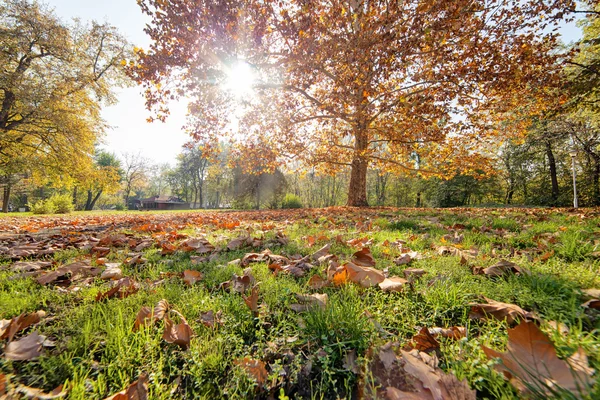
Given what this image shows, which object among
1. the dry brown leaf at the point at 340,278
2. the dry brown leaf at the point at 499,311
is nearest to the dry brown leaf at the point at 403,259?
the dry brown leaf at the point at 340,278

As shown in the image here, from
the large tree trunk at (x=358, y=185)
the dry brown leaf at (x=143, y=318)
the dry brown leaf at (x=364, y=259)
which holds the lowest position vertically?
the dry brown leaf at (x=143, y=318)

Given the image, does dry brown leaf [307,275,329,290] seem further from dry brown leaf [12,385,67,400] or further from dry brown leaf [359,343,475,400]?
dry brown leaf [12,385,67,400]

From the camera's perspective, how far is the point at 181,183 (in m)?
54.6

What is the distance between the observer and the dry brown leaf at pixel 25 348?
982 mm

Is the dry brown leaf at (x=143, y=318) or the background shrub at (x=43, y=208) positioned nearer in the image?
the dry brown leaf at (x=143, y=318)

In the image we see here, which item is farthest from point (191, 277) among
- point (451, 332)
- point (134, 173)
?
point (134, 173)

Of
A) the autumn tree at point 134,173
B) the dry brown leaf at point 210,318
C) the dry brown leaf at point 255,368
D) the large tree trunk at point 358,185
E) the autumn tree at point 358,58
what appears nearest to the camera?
the dry brown leaf at point 255,368

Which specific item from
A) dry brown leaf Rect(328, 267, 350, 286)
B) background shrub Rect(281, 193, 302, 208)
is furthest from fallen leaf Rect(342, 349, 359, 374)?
background shrub Rect(281, 193, 302, 208)

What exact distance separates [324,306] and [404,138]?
9.59 meters

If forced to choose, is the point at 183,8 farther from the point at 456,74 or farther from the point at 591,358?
the point at 591,358

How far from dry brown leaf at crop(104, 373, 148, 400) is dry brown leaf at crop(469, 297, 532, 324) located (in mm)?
1381

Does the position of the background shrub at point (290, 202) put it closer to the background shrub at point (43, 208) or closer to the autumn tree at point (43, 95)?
the autumn tree at point (43, 95)

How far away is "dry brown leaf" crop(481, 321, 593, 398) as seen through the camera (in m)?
0.66

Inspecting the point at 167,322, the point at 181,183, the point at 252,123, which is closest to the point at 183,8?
the point at 252,123
